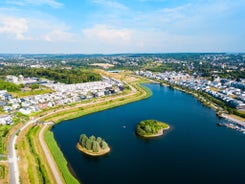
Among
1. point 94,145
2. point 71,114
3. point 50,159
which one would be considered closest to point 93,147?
point 94,145

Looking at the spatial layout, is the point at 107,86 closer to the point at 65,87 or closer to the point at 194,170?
the point at 65,87

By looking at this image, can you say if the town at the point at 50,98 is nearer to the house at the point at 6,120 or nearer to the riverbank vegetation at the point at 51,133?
the house at the point at 6,120

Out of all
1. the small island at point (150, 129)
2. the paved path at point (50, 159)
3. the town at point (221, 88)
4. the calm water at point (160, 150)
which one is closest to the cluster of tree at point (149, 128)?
the small island at point (150, 129)

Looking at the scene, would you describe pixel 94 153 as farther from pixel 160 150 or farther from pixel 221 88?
pixel 221 88

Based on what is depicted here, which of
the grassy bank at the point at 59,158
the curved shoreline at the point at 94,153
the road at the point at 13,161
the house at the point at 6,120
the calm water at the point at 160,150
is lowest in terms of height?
the calm water at the point at 160,150

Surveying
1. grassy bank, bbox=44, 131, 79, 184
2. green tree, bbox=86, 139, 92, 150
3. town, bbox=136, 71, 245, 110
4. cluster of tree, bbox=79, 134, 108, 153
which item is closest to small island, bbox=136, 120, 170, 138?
cluster of tree, bbox=79, 134, 108, 153

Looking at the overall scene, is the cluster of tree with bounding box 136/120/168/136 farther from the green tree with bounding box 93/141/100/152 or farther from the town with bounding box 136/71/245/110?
the town with bounding box 136/71/245/110
